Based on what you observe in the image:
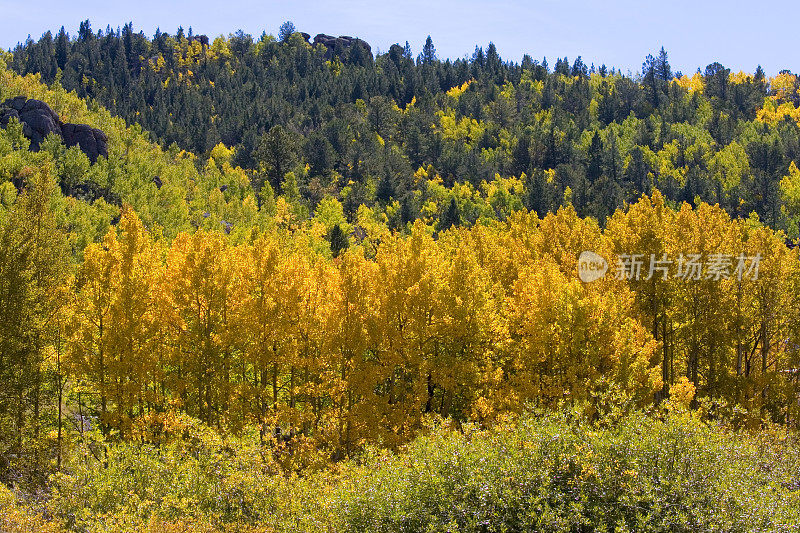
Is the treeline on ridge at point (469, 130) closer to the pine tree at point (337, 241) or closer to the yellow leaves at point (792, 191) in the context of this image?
the yellow leaves at point (792, 191)

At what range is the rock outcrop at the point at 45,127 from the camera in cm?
7781

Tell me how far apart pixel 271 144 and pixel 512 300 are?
70.5 meters

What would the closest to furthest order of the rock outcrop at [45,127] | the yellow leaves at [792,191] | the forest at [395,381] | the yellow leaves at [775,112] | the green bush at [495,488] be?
1. the green bush at [495,488]
2. the forest at [395,381]
3. the rock outcrop at [45,127]
4. the yellow leaves at [792,191]
5. the yellow leaves at [775,112]

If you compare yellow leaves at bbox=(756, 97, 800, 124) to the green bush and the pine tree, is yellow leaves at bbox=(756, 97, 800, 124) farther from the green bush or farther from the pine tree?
the green bush

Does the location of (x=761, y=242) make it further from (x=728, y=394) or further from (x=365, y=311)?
(x=365, y=311)

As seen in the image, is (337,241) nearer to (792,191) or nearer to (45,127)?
(45,127)

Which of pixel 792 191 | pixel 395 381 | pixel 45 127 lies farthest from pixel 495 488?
pixel 792 191

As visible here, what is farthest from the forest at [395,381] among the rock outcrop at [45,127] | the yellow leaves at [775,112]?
the yellow leaves at [775,112]

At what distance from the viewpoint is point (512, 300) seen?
3038 cm

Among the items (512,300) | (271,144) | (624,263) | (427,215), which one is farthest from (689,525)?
(427,215)

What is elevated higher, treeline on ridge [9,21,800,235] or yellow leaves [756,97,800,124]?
yellow leaves [756,97,800,124]

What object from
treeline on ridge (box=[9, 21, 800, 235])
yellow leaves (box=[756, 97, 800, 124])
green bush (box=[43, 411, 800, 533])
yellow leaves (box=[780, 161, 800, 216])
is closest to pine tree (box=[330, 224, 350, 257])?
treeline on ridge (box=[9, 21, 800, 235])

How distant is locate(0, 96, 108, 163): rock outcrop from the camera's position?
77812 millimetres

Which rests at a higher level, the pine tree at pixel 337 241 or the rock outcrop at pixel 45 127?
the rock outcrop at pixel 45 127
